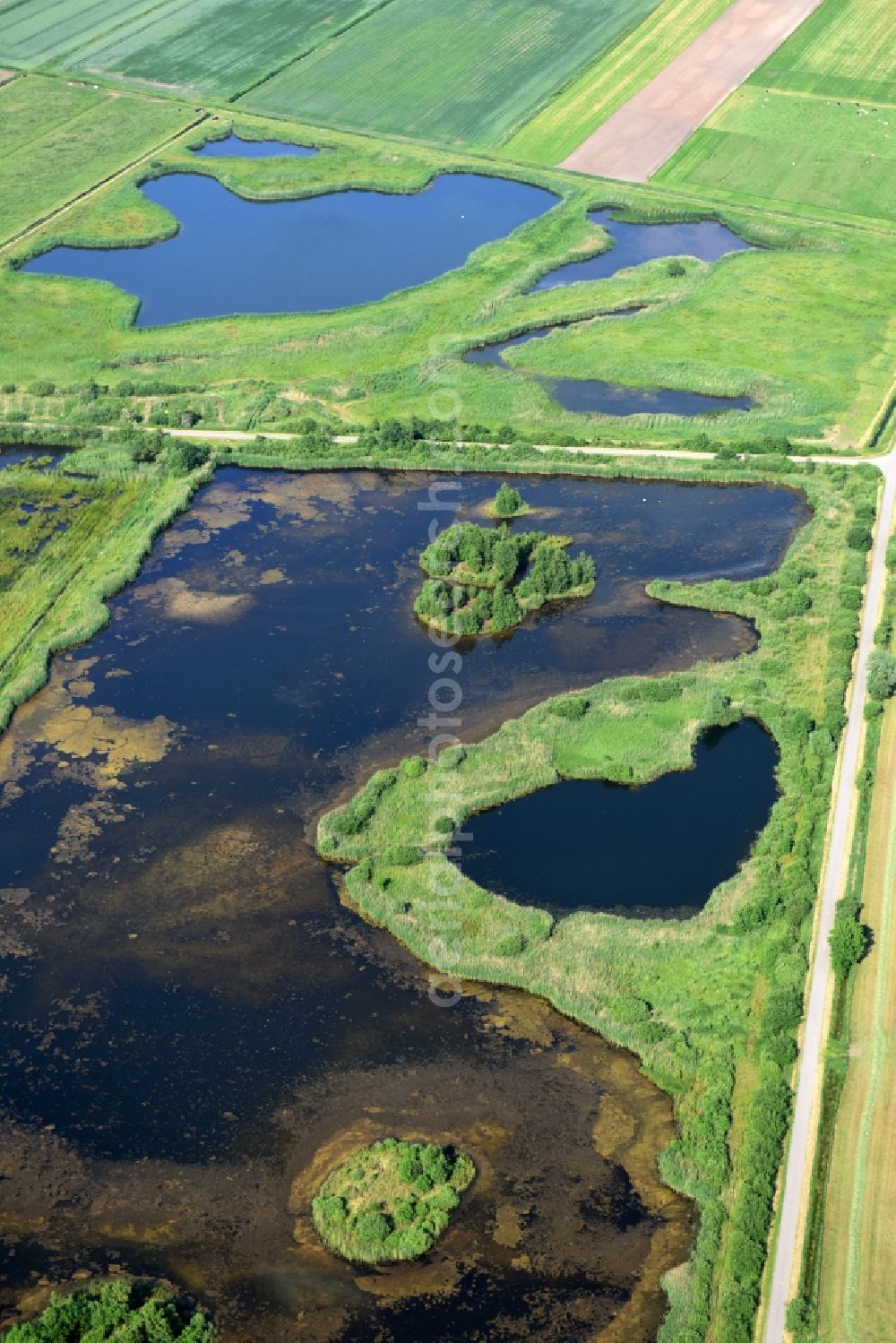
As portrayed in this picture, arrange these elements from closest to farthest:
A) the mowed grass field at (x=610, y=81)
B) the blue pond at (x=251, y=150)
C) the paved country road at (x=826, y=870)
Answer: the paved country road at (x=826, y=870)
the mowed grass field at (x=610, y=81)
the blue pond at (x=251, y=150)

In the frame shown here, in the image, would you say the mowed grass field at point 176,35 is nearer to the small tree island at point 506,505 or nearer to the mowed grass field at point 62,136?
the mowed grass field at point 62,136

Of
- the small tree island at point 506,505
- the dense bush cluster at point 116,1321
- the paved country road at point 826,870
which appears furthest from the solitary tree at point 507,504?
the dense bush cluster at point 116,1321

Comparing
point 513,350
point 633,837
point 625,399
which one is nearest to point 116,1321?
point 633,837

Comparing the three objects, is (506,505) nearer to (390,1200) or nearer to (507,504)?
(507,504)

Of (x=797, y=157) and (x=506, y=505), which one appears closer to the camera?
(x=506, y=505)

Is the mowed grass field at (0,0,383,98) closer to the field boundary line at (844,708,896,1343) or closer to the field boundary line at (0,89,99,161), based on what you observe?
the field boundary line at (0,89,99,161)

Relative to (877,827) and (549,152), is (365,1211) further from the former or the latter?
(549,152)

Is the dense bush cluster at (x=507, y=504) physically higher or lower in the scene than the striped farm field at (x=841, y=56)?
lower
